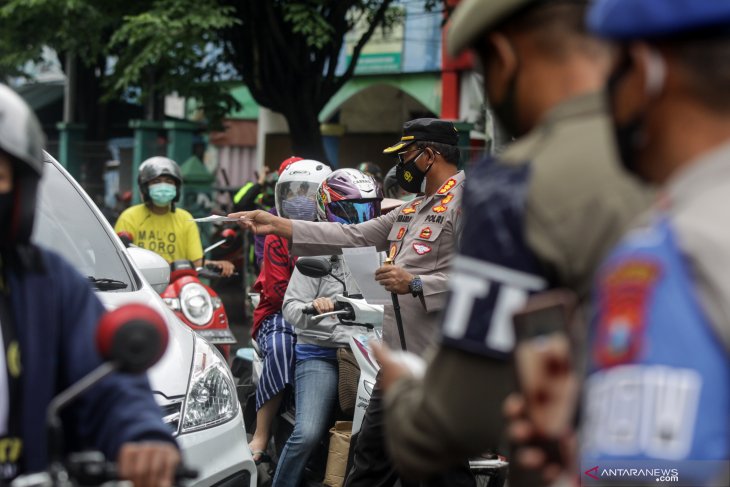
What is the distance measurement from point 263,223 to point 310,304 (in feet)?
3.50

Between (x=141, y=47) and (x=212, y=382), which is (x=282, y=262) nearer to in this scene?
(x=212, y=382)

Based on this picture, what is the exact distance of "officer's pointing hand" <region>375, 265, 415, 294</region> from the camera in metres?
5.13

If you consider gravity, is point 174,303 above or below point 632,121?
below

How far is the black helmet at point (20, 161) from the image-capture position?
8.25ft

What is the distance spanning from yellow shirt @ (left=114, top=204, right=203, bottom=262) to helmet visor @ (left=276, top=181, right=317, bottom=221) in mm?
2315

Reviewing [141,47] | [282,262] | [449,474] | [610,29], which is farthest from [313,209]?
[141,47]

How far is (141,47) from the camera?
1653cm

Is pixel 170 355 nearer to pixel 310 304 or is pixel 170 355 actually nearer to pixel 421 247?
Result: pixel 421 247

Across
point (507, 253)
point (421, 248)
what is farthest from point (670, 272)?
point (421, 248)

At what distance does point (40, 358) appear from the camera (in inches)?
99.5

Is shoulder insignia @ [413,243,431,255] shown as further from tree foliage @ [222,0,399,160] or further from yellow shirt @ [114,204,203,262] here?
tree foliage @ [222,0,399,160]

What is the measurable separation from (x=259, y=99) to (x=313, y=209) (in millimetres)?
10662

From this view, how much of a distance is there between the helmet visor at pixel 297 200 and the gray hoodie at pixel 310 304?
706 millimetres

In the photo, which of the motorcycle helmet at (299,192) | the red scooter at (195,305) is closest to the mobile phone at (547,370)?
the motorcycle helmet at (299,192)
